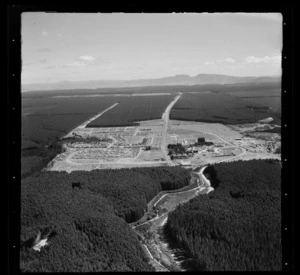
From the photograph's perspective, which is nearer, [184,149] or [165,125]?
[184,149]

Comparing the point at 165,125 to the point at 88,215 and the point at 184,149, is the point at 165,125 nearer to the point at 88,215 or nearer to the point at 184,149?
the point at 184,149

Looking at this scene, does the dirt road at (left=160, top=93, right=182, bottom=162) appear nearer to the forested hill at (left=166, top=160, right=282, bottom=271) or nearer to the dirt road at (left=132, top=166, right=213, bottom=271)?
the dirt road at (left=132, top=166, right=213, bottom=271)

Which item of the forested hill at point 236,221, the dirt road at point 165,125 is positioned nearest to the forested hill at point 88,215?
the dirt road at point 165,125

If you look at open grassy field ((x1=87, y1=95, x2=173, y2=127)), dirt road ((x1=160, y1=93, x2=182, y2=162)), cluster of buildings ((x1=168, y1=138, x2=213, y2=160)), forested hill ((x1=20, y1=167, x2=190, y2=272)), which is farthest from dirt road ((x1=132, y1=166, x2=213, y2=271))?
open grassy field ((x1=87, y1=95, x2=173, y2=127))

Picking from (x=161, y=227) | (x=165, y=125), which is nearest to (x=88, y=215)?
(x=161, y=227)

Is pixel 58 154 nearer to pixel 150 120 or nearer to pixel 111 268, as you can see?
pixel 150 120
